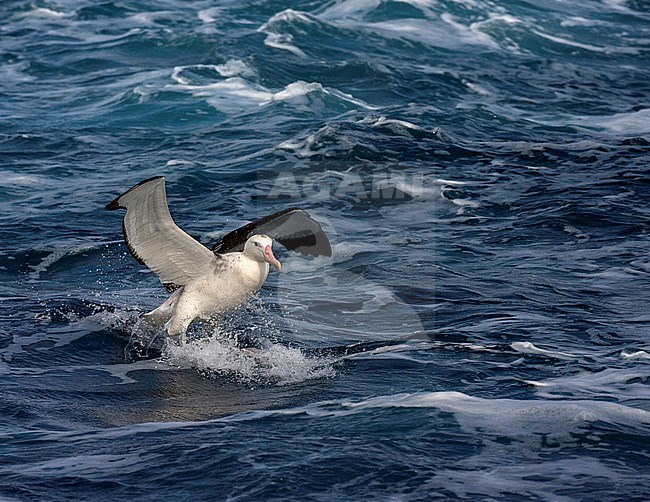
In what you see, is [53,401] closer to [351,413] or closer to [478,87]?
[351,413]

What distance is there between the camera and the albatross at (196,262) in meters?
11.7

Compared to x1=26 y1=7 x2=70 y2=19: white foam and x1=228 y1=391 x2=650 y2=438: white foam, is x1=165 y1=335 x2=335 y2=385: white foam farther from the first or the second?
x1=26 y1=7 x2=70 y2=19: white foam

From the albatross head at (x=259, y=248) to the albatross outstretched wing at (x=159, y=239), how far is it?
1.57 ft

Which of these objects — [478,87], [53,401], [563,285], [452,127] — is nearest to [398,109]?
[452,127]

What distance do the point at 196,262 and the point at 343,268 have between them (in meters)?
3.42

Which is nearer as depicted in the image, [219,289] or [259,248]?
[259,248]

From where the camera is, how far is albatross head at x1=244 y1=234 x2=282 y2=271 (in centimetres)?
Result: 1166

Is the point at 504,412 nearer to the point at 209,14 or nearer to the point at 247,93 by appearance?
the point at 247,93

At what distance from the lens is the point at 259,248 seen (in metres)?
11.7

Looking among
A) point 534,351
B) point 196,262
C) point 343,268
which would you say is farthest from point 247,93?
point 534,351

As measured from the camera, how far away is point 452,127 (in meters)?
22.1

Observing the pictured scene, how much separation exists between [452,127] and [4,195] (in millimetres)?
8643

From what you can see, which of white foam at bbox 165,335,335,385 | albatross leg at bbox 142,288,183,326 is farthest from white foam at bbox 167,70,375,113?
white foam at bbox 165,335,335,385

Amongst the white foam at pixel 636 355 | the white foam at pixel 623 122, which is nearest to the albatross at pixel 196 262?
the white foam at pixel 636 355
